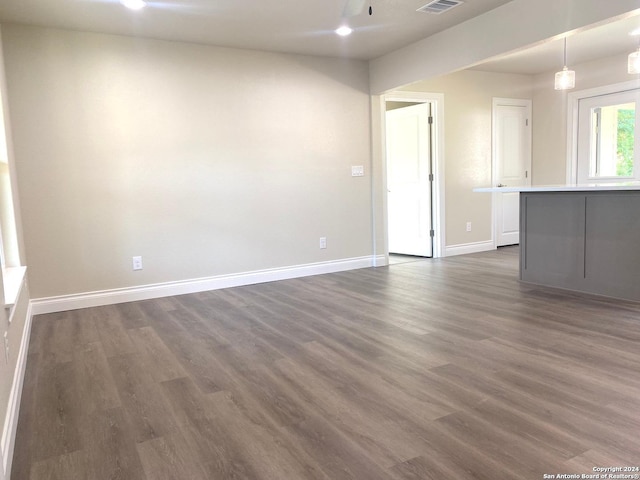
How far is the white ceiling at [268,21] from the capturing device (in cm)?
356

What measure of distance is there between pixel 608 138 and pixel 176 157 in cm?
546

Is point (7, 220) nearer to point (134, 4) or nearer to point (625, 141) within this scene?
point (134, 4)

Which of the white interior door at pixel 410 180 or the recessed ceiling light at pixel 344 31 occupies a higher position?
the recessed ceiling light at pixel 344 31

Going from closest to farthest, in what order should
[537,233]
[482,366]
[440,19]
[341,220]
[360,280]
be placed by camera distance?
[482,366], [440,19], [537,233], [360,280], [341,220]

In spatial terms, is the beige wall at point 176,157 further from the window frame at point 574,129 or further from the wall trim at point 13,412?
the window frame at point 574,129

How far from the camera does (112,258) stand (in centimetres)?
429

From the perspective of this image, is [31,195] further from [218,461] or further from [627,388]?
[627,388]

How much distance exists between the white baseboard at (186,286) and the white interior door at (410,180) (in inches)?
39.8

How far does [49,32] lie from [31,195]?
138cm

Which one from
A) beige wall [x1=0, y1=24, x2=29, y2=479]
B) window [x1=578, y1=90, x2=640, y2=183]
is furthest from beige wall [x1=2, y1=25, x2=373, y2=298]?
window [x1=578, y1=90, x2=640, y2=183]

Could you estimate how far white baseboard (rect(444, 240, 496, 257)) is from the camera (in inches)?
249

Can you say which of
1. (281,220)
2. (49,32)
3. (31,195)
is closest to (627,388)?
(281,220)

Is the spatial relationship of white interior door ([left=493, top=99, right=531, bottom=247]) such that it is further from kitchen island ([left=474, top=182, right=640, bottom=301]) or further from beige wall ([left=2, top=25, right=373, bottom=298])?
kitchen island ([left=474, top=182, right=640, bottom=301])

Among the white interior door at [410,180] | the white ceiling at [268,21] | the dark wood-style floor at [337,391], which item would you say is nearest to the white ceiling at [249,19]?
the white ceiling at [268,21]
